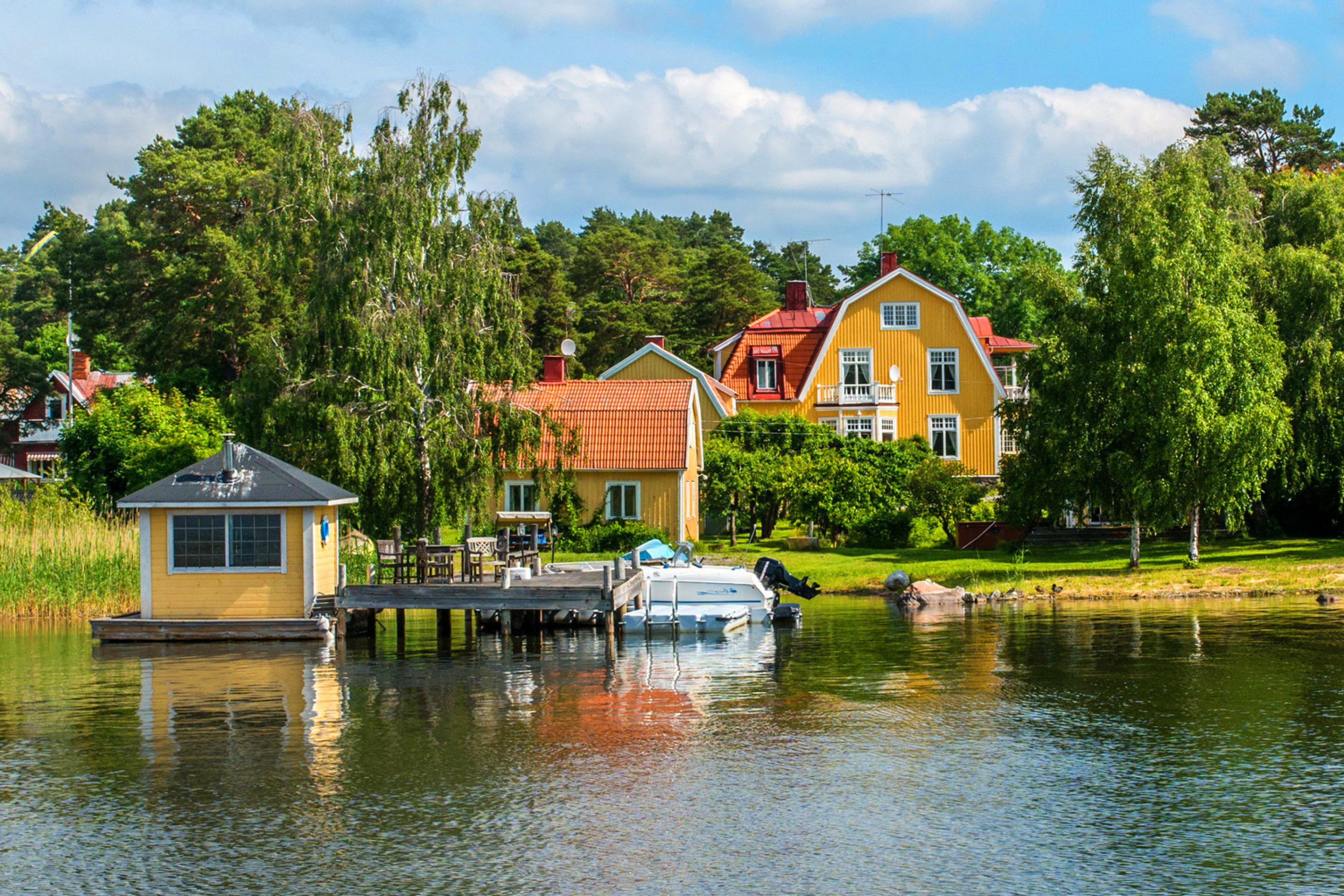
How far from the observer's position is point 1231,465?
3769cm

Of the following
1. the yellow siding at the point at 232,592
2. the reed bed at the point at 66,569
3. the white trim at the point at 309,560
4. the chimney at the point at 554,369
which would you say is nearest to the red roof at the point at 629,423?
the chimney at the point at 554,369

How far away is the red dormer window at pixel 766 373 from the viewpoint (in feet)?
208

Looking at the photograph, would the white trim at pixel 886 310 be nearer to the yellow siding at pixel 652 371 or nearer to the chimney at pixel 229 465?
the yellow siding at pixel 652 371

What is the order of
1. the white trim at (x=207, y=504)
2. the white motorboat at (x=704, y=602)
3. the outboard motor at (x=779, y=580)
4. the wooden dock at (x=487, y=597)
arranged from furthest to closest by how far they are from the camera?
the outboard motor at (x=779, y=580)
the white motorboat at (x=704, y=602)
the white trim at (x=207, y=504)
the wooden dock at (x=487, y=597)

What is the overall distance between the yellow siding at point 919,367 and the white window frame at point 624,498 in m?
16.9

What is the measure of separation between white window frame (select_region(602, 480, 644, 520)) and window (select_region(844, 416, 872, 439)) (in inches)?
687

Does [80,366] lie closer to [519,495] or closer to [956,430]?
[519,495]

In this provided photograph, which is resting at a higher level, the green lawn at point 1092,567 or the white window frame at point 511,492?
the white window frame at point 511,492

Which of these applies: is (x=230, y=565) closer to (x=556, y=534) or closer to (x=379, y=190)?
(x=379, y=190)

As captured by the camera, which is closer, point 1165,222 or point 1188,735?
point 1188,735

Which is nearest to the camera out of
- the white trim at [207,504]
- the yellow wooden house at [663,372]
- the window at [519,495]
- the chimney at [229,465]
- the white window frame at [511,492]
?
the white trim at [207,504]

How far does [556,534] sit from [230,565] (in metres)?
14.6

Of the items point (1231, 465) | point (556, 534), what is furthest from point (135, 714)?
point (1231, 465)

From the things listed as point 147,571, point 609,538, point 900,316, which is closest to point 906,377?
point 900,316
